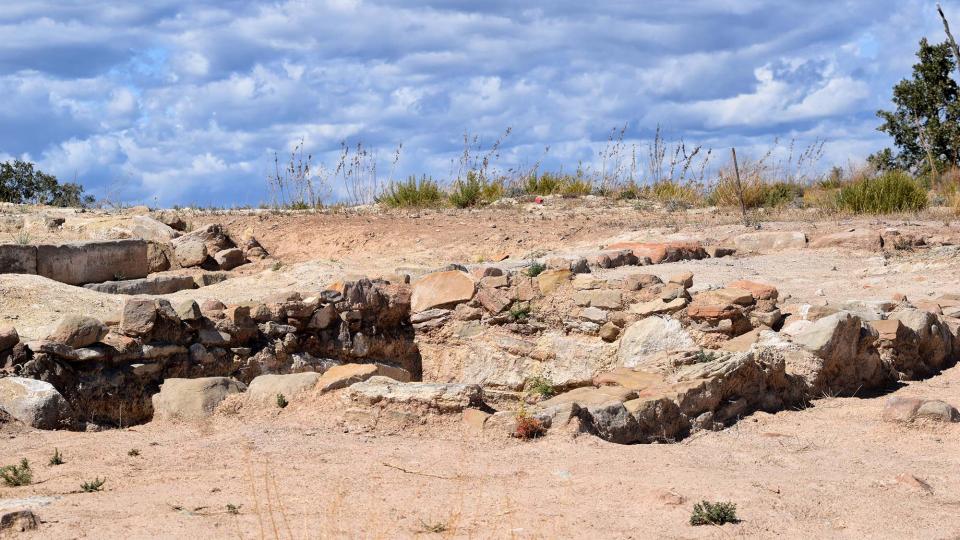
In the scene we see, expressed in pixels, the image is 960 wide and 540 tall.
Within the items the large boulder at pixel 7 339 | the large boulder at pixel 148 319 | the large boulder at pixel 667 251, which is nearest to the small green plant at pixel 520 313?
the large boulder at pixel 667 251

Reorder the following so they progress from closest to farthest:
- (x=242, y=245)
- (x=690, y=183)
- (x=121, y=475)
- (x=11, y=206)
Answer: (x=121, y=475)
(x=242, y=245)
(x=11, y=206)
(x=690, y=183)

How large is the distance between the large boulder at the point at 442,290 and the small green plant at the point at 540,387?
1.05 m

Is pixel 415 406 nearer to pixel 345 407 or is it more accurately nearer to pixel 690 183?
pixel 345 407

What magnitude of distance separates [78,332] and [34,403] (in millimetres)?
640

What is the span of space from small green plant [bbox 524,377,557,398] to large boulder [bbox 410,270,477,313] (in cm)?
105

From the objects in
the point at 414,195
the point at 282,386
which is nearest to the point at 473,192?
the point at 414,195

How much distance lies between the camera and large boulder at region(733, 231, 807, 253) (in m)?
11.1

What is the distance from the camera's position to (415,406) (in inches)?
214

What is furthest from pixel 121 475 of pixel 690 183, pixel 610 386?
pixel 690 183

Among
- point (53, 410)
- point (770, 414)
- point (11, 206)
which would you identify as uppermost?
point (11, 206)

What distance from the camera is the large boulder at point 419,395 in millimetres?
5445

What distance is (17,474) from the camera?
4328 millimetres

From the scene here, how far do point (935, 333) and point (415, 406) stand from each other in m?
4.14

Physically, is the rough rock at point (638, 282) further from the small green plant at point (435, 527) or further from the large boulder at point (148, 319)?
the small green plant at point (435, 527)
